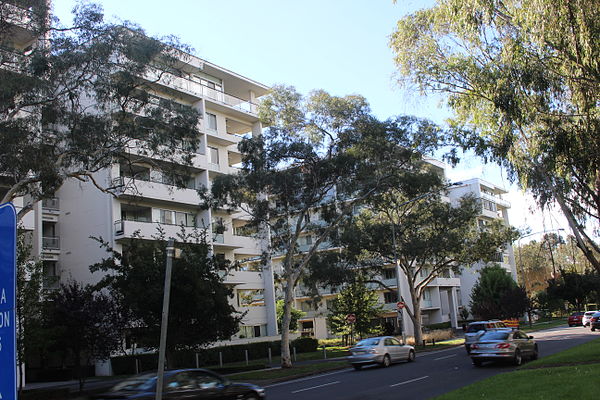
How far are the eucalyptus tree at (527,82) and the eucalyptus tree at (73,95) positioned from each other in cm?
1017

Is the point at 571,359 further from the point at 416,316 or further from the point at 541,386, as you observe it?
the point at 416,316

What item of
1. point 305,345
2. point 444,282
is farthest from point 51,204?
point 444,282

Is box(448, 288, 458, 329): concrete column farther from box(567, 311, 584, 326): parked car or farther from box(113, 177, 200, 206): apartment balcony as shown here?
box(113, 177, 200, 206): apartment balcony

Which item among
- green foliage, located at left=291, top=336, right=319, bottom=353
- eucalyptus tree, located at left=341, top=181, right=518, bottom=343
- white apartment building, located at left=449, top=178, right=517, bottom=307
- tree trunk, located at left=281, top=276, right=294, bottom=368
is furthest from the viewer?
white apartment building, located at left=449, top=178, right=517, bottom=307

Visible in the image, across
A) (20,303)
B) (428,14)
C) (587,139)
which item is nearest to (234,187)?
(20,303)

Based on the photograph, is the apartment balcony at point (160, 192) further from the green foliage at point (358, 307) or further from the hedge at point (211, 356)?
the green foliage at point (358, 307)

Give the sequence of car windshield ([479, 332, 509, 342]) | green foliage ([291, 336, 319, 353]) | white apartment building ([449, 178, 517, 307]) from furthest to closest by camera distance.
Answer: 1. white apartment building ([449, 178, 517, 307])
2. green foliage ([291, 336, 319, 353])
3. car windshield ([479, 332, 509, 342])

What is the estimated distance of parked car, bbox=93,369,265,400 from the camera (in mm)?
11477

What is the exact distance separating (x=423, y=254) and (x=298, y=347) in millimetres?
13458

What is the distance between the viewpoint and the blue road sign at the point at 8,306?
2662mm

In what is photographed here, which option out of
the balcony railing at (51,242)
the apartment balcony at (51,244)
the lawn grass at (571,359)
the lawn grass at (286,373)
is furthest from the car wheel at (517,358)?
the balcony railing at (51,242)

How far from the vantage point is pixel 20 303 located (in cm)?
2086

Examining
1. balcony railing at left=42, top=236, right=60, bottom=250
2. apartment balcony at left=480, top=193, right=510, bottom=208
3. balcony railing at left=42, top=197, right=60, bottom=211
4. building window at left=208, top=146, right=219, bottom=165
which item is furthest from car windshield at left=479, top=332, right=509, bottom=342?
apartment balcony at left=480, top=193, right=510, bottom=208

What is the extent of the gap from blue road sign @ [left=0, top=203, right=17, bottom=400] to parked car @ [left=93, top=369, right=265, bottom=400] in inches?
366
